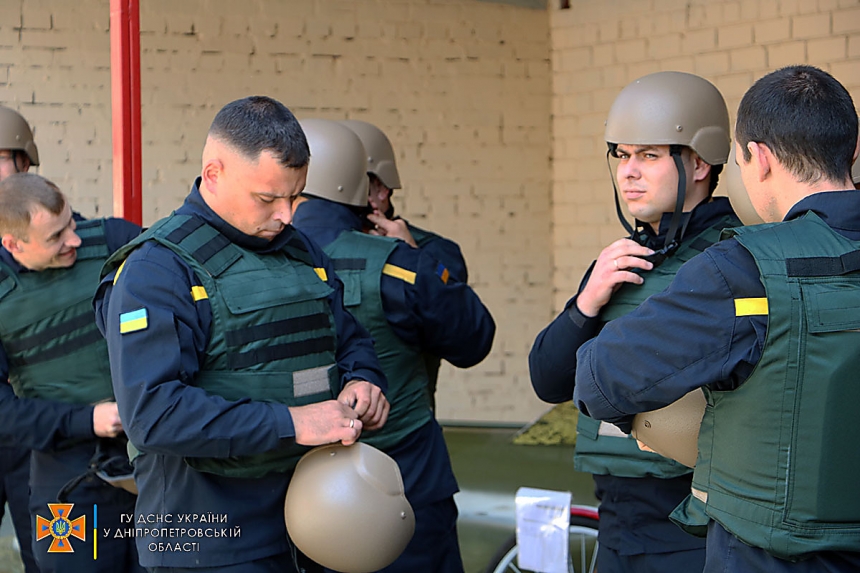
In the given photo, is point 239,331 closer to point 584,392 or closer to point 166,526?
point 166,526

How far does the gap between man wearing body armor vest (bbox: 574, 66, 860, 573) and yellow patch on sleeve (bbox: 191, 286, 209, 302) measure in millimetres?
907

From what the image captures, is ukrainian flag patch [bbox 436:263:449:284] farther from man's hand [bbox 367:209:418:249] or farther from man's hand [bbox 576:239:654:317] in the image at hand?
man's hand [bbox 576:239:654:317]

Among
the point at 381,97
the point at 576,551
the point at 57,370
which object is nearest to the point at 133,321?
the point at 57,370

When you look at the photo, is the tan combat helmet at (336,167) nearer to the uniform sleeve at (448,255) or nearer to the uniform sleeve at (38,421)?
the uniform sleeve at (448,255)

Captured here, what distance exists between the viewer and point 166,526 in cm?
219

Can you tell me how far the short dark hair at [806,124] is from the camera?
1.72 meters

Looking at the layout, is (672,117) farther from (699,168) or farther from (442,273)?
(442,273)

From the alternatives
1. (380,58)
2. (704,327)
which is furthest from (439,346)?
(380,58)

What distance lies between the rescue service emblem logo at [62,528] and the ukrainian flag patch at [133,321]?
1.21m

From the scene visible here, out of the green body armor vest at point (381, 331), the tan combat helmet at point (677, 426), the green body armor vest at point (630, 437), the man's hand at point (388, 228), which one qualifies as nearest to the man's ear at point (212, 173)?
the green body armor vest at point (381, 331)

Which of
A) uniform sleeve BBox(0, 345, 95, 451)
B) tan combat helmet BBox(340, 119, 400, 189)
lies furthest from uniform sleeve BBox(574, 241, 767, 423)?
tan combat helmet BBox(340, 119, 400, 189)

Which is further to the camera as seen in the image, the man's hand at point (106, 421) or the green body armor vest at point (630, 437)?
the man's hand at point (106, 421)

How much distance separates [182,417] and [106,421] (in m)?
0.98

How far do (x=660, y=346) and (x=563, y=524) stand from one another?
6.19 ft
